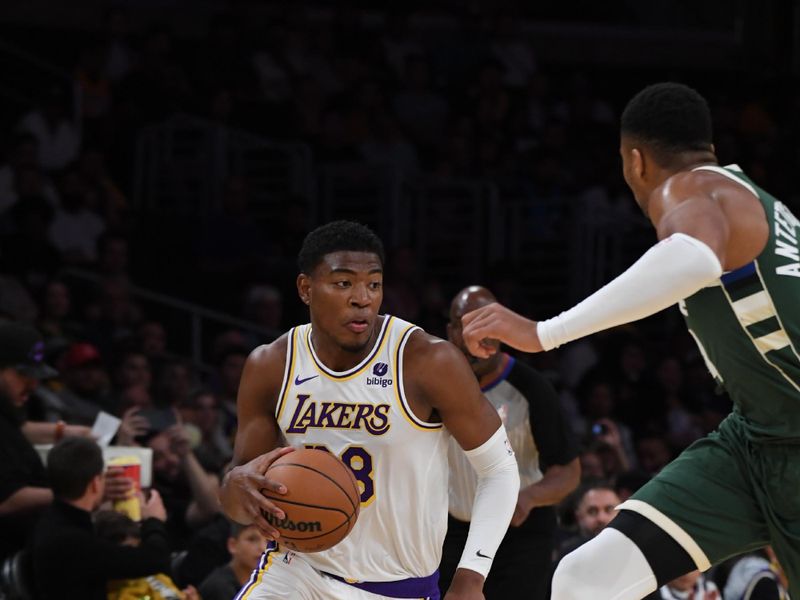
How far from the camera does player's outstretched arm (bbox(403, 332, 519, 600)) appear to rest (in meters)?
4.42

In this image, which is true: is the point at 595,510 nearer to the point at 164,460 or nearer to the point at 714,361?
the point at 164,460

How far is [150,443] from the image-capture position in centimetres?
808

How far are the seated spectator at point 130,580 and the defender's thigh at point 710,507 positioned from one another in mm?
2720

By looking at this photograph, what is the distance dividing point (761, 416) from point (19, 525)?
12.6 feet

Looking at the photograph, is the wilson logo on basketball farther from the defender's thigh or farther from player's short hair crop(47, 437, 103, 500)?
Result: player's short hair crop(47, 437, 103, 500)

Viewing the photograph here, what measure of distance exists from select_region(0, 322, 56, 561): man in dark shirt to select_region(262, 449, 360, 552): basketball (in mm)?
2736

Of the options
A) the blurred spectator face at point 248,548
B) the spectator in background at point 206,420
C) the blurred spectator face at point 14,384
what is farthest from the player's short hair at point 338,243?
the spectator in background at point 206,420

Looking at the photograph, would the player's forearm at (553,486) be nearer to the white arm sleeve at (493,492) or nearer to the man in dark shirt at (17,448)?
the white arm sleeve at (493,492)

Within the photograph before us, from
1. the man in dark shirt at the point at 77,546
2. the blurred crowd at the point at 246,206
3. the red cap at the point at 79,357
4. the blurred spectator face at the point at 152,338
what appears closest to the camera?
the man in dark shirt at the point at 77,546

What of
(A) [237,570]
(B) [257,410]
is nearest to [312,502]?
(B) [257,410]

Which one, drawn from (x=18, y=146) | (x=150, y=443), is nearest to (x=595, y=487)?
(x=150, y=443)

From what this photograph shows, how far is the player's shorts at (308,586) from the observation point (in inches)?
172

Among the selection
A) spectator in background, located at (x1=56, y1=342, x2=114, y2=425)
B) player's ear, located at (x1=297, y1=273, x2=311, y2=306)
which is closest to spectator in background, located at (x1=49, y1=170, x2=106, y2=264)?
spectator in background, located at (x1=56, y1=342, x2=114, y2=425)

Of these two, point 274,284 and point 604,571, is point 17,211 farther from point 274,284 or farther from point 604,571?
point 604,571
